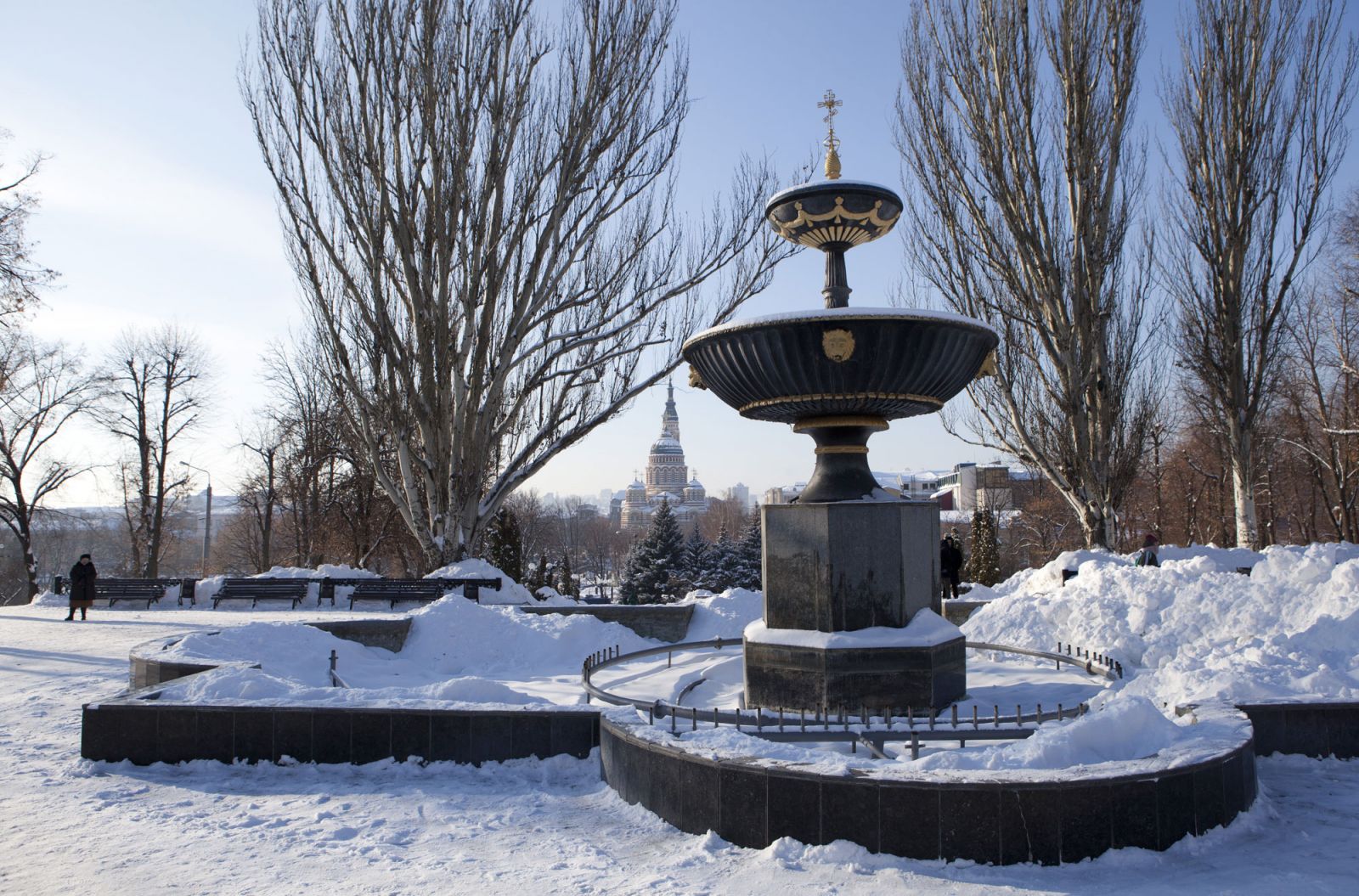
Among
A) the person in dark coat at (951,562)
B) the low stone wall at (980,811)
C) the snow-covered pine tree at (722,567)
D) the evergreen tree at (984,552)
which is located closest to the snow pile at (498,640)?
the low stone wall at (980,811)

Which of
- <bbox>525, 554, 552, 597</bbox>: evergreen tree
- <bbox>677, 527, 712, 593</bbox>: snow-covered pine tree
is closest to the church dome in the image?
<bbox>677, 527, 712, 593</bbox>: snow-covered pine tree

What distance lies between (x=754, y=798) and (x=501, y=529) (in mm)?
23747

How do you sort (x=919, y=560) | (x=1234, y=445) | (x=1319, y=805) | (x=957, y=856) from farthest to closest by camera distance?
1. (x=1234, y=445)
2. (x=919, y=560)
3. (x=1319, y=805)
4. (x=957, y=856)

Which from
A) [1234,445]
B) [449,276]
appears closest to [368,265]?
[449,276]

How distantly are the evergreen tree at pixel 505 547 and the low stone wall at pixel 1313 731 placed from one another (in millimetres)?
21352

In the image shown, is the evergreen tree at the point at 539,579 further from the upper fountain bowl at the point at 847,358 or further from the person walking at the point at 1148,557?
the upper fountain bowl at the point at 847,358

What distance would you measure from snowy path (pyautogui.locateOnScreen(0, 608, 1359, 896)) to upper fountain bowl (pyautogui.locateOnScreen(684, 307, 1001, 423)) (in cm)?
266

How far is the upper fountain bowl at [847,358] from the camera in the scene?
542cm

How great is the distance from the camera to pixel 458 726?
A: 16.1 ft

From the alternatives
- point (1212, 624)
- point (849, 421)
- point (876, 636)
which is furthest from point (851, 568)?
point (1212, 624)

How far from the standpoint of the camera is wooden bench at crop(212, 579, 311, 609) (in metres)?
16.1

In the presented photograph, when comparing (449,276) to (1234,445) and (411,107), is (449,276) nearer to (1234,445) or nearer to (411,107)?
(411,107)

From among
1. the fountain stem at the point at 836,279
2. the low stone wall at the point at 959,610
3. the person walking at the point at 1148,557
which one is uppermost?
the fountain stem at the point at 836,279

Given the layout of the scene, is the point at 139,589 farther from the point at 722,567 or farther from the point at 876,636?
the point at 722,567
